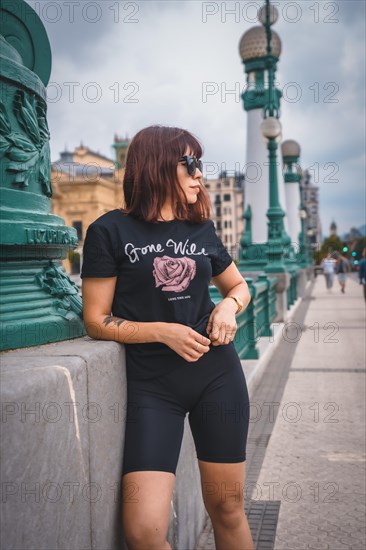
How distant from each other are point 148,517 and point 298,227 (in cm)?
4179

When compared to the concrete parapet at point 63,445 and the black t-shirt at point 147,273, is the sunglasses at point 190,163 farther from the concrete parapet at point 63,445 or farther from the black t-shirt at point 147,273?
the concrete parapet at point 63,445

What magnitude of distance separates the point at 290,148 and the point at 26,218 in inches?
1343

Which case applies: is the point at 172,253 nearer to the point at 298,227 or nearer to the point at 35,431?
the point at 35,431

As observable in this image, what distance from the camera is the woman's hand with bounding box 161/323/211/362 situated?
2.30 meters

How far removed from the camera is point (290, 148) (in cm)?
3538

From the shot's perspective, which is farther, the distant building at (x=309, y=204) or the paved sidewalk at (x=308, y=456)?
the distant building at (x=309, y=204)

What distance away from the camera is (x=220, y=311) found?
2.53 m

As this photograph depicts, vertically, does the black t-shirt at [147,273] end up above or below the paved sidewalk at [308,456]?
above

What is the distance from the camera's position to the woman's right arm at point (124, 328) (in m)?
2.31

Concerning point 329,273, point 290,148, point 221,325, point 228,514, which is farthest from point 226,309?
point 290,148

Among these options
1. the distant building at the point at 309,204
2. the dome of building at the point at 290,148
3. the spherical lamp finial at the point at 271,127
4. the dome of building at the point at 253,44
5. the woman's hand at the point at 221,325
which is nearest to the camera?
the woman's hand at the point at 221,325

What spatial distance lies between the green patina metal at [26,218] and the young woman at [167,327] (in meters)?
0.25

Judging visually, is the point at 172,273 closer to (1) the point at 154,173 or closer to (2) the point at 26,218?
(1) the point at 154,173

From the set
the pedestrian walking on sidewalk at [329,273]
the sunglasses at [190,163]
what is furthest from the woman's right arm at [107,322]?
the pedestrian walking on sidewalk at [329,273]
